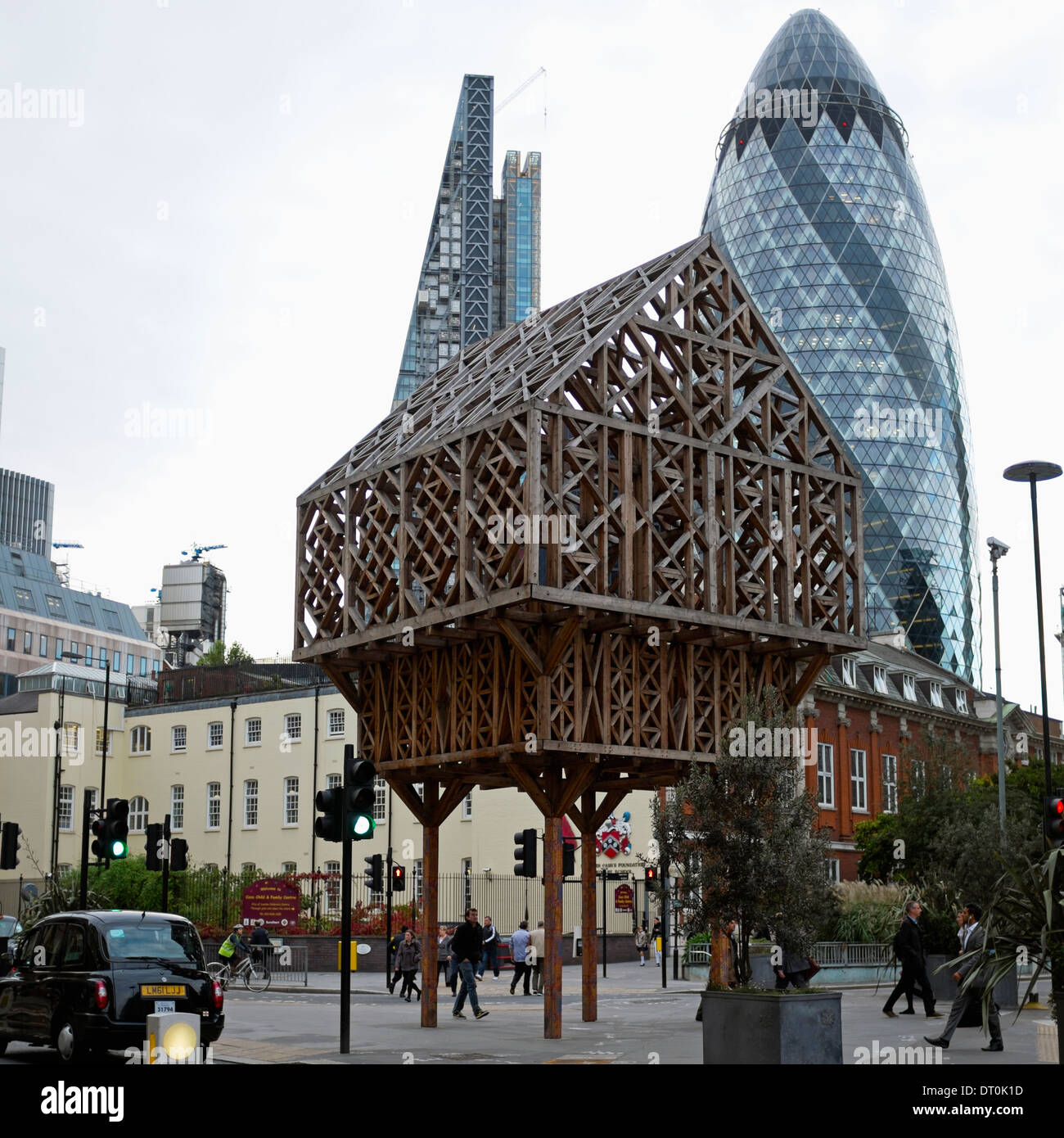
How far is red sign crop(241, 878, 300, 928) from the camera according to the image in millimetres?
47719

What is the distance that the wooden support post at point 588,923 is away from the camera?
25.4 metres

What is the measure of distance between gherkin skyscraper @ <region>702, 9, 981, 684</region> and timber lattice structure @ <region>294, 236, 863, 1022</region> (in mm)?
108110

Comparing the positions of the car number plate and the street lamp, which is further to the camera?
the street lamp

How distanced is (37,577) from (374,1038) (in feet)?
392

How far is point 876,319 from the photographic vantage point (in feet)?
444

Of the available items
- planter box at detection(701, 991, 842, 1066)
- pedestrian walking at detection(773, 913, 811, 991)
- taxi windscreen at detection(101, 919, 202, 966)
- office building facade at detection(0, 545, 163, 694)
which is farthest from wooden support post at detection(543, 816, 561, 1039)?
office building facade at detection(0, 545, 163, 694)

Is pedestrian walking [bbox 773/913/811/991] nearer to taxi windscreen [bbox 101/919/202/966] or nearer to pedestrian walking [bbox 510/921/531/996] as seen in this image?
taxi windscreen [bbox 101/919/202/966]

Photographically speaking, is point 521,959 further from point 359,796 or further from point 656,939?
point 656,939

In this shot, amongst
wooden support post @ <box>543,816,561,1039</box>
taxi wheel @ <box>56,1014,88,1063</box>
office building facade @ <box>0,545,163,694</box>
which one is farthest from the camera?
office building facade @ <box>0,545,163,694</box>

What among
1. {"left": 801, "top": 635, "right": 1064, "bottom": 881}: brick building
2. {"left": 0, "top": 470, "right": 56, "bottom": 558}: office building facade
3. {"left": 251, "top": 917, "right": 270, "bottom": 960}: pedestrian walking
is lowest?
{"left": 251, "top": 917, "right": 270, "bottom": 960}: pedestrian walking

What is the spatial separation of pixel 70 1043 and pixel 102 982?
846mm

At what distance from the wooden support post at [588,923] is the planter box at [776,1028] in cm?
850

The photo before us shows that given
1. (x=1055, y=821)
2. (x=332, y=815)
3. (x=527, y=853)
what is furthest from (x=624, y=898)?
(x=332, y=815)
